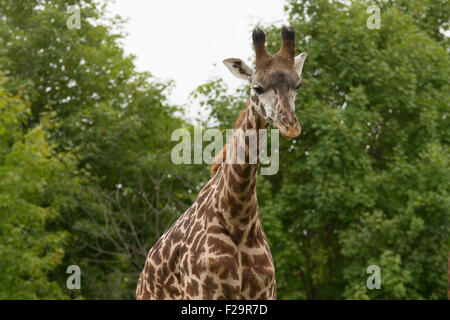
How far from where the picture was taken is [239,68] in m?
5.19

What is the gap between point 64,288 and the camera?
21.8m

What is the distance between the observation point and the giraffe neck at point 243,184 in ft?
16.5

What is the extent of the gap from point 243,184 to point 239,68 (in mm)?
909

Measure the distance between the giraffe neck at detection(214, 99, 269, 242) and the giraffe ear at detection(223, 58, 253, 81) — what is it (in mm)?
233

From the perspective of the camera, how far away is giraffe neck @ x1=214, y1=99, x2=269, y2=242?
16.5 ft

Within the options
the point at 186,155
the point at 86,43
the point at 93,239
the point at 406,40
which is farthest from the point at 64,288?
the point at 406,40

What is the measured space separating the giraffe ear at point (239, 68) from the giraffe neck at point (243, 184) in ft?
0.76

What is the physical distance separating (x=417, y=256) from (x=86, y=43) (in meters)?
15.0
